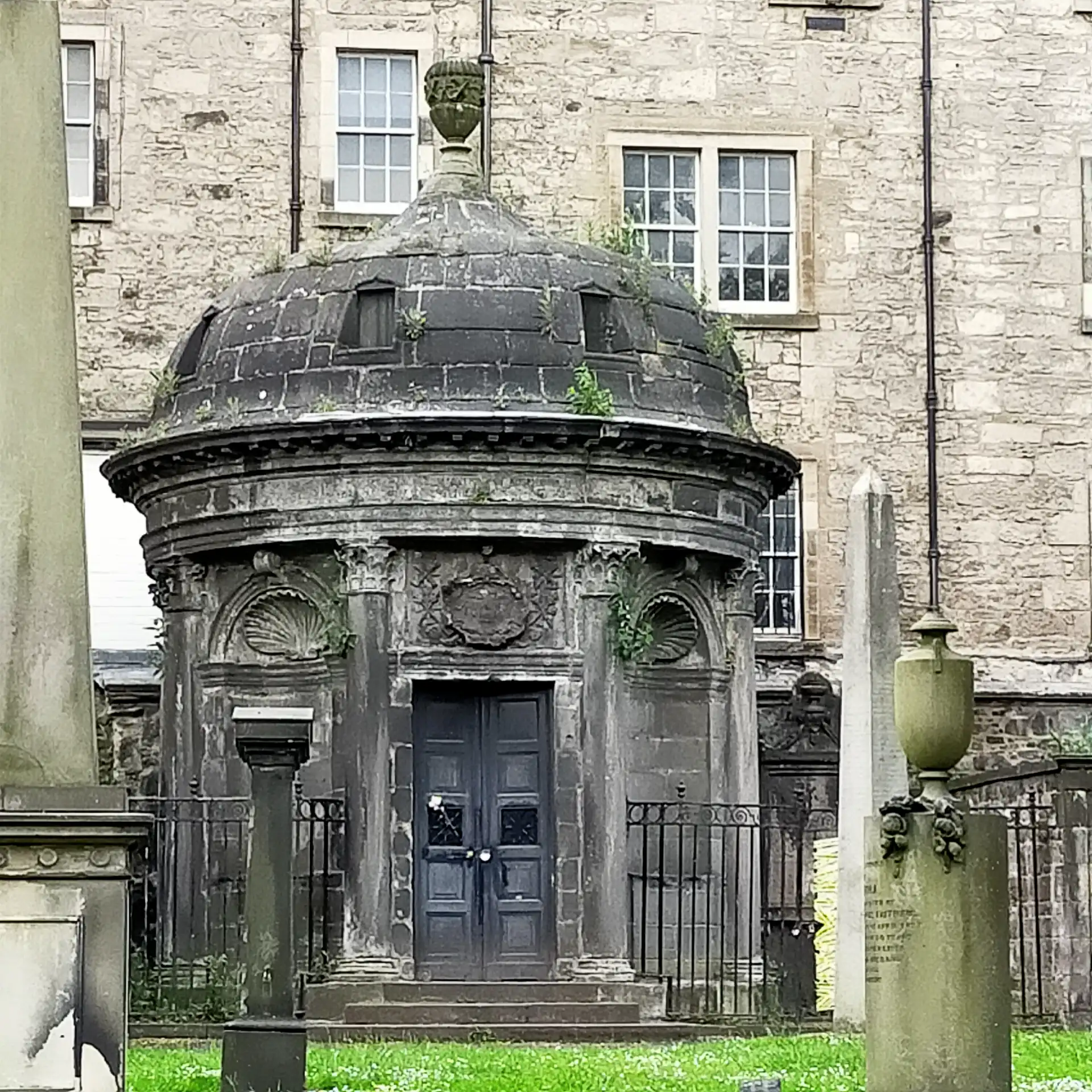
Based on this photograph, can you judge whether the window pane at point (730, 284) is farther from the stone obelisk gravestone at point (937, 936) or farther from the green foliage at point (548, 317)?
the stone obelisk gravestone at point (937, 936)

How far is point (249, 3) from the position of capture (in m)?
32.6

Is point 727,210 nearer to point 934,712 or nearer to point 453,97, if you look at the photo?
point 453,97

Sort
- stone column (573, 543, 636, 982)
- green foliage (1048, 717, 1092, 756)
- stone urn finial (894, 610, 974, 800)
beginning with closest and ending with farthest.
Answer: stone urn finial (894, 610, 974, 800) < stone column (573, 543, 636, 982) < green foliage (1048, 717, 1092, 756)

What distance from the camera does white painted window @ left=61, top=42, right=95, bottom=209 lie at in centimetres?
3200

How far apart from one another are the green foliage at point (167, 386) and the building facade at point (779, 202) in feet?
24.9

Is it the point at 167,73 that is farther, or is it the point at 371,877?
the point at 167,73

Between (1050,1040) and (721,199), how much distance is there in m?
16.0

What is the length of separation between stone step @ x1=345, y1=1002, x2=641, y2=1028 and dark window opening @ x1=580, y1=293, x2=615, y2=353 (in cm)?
542

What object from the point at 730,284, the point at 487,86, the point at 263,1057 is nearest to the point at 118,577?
the point at 487,86

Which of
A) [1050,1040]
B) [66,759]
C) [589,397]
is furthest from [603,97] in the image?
[66,759]

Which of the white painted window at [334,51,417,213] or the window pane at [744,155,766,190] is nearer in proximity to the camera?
the white painted window at [334,51,417,213]

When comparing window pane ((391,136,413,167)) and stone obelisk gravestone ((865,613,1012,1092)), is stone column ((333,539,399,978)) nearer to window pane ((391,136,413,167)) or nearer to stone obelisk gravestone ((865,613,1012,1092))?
stone obelisk gravestone ((865,613,1012,1092))

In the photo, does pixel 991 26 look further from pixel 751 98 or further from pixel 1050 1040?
pixel 1050 1040

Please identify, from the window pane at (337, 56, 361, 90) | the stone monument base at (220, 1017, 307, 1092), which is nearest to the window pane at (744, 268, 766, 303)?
the window pane at (337, 56, 361, 90)
